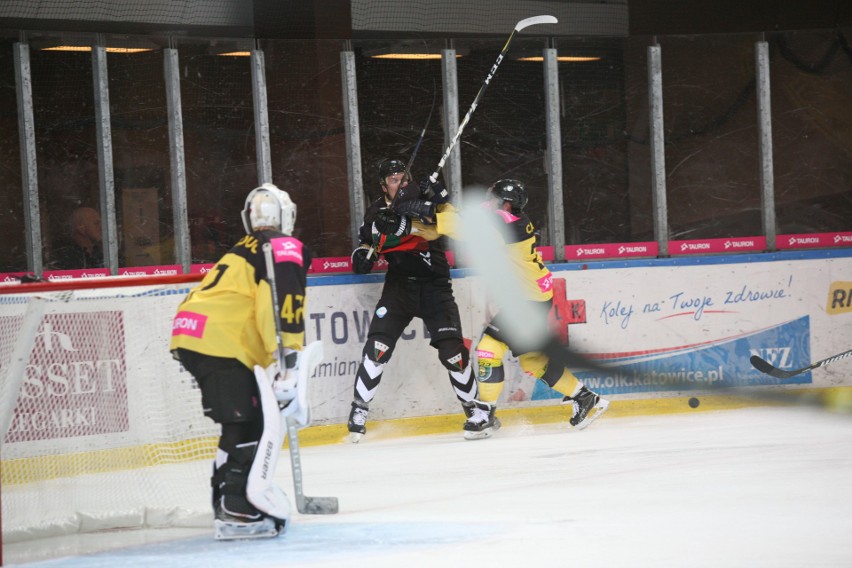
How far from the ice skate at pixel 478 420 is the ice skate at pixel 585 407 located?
450mm

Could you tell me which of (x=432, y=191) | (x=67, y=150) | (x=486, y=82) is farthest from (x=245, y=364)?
(x=486, y=82)

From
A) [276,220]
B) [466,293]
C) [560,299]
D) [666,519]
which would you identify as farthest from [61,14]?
[666,519]

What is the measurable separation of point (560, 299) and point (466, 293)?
585 mm

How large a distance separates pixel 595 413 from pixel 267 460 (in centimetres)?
307

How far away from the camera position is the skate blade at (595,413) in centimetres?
659

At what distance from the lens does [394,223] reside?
637cm

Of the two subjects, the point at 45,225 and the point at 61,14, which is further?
the point at 61,14

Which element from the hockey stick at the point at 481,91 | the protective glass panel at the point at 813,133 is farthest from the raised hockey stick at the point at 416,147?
the protective glass panel at the point at 813,133

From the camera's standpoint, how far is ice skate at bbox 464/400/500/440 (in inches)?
253

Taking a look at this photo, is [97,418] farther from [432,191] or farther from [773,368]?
[773,368]

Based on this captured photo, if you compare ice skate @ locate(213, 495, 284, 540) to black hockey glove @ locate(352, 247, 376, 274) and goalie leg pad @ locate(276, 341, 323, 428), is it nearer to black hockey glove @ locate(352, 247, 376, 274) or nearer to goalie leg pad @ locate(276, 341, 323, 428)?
goalie leg pad @ locate(276, 341, 323, 428)

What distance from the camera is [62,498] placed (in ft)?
13.4

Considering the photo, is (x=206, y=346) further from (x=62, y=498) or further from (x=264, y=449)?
(x=62, y=498)

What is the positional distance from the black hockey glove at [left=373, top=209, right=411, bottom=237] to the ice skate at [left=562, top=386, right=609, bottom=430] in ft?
4.13
